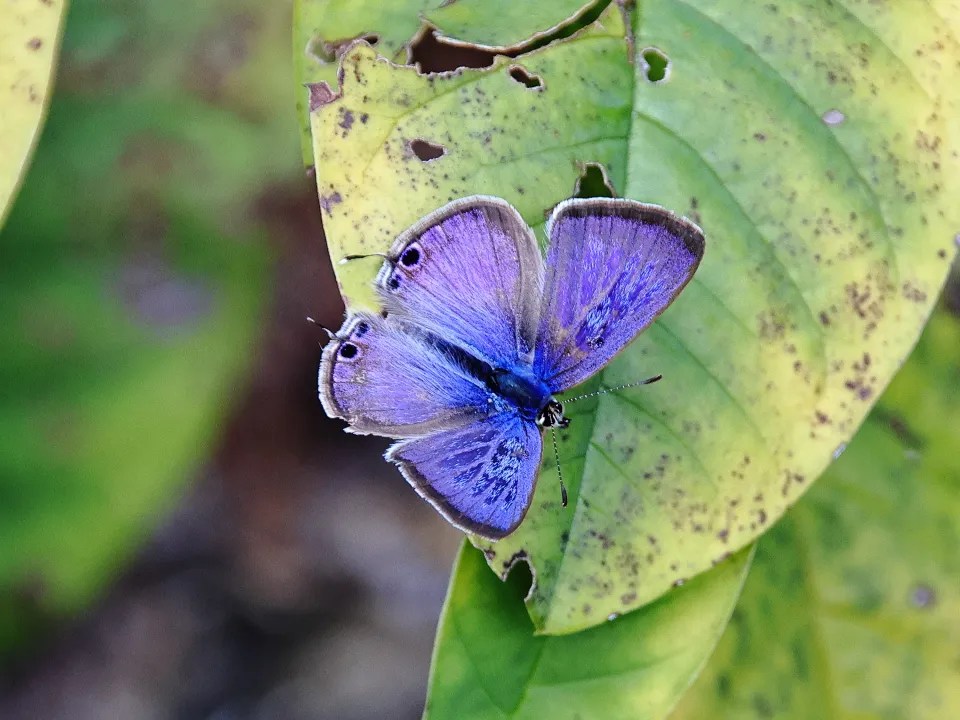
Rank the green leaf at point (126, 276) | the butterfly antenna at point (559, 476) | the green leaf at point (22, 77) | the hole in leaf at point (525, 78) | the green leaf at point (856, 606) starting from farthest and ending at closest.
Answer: the green leaf at point (126, 276) → the green leaf at point (856, 606) → the hole in leaf at point (525, 78) → the butterfly antenna at point (559, 476) → the green leaf at point (22, 77)

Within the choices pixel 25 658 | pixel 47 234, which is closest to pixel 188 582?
pixel 25 658

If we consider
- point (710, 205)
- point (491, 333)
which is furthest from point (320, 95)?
point (710, 205)

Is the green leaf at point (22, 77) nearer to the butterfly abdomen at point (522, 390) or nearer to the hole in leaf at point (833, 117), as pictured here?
the butterfly abdomen at point (522, 390)

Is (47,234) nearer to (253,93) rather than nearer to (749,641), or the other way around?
(253,93)

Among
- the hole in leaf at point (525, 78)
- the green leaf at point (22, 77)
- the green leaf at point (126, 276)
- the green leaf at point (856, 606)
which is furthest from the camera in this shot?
the green leaf at point (126, 276)

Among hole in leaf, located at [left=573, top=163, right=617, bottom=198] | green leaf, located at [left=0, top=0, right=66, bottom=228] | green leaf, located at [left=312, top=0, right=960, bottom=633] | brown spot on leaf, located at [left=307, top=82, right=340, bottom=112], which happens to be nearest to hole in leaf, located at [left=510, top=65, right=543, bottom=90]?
green leaf, located at [left=312, top=0, right=960, bottom=633]

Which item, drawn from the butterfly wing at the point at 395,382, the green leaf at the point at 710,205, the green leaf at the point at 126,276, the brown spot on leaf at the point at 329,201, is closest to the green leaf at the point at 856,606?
the green leaf at the point at 710,205
